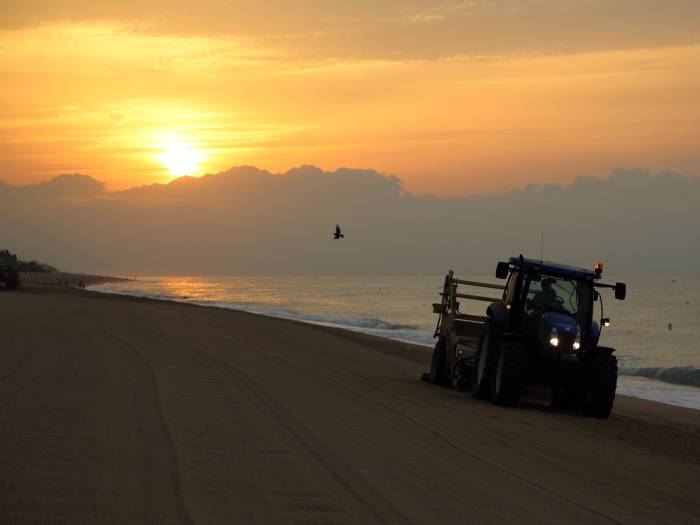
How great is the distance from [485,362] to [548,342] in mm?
1239

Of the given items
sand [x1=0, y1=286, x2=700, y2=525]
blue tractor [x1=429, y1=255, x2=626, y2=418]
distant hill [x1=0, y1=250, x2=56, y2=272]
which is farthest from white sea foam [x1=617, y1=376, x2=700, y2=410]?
distant hill [x1=0, y1=250, x2=56, y2=272]

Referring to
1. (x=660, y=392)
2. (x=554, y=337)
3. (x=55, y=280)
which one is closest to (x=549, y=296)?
(x=554, y=337)

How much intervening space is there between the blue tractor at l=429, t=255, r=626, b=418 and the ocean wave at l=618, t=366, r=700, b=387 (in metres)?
10.4

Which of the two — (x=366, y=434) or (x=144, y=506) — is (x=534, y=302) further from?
(x=144, y=506)

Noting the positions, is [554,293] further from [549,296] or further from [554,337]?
[554,337]

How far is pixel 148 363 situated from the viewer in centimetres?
1220

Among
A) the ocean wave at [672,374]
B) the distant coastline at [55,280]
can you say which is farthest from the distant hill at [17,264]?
the ocean wave at [672,374]

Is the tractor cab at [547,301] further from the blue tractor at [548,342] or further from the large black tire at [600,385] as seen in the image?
the large black tire at [600,385]

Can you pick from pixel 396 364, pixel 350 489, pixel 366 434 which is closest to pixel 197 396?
pixel 366 434

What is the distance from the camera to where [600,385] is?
1051 cm

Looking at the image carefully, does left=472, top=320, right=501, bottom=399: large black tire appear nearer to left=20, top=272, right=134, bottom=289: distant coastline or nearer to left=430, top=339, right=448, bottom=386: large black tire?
left=430, top=339, right=448, bottom=386: large black tire

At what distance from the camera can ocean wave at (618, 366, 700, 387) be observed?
19.8 metres

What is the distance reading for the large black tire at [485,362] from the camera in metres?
11.2

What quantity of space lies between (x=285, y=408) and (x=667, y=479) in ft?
14.8
